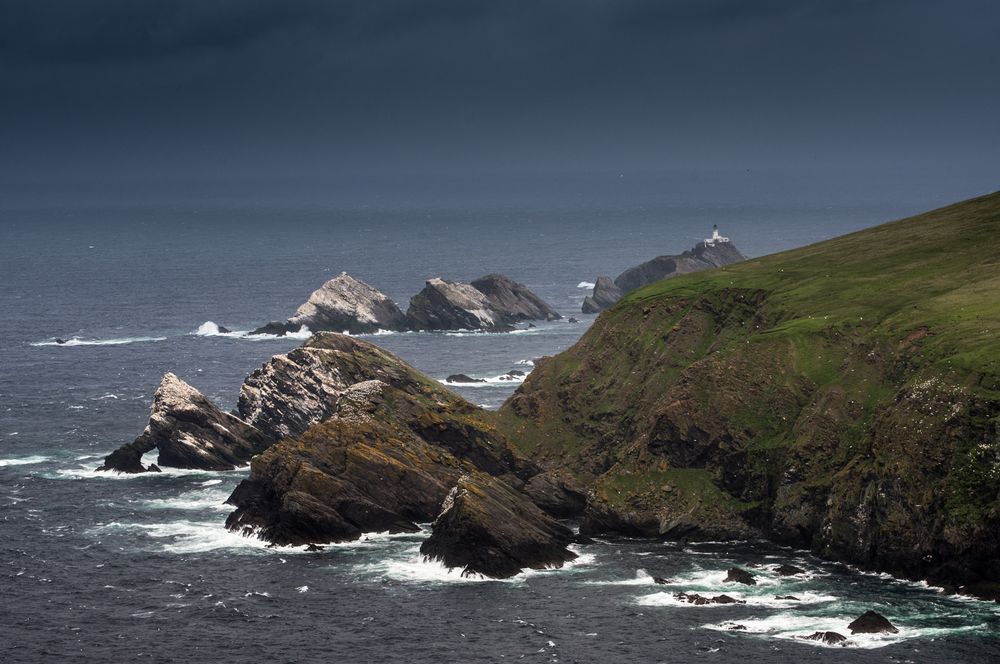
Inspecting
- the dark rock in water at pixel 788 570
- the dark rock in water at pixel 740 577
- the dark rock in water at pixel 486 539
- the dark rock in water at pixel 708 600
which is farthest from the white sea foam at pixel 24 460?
the dark rock in water at pixel 788 570

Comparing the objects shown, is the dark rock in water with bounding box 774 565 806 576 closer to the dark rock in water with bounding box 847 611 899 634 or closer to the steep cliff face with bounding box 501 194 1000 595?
the steep cliff face with bounding box 501 194 1000 595

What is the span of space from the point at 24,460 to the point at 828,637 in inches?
4002

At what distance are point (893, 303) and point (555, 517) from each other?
4269 centimetres

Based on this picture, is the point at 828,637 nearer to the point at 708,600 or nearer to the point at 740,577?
the point at 708,600

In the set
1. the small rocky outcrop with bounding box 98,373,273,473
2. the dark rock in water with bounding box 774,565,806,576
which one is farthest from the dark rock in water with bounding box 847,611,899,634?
the small rocky outcrop with bounding box 98,373,273,473

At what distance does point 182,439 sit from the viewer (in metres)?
169

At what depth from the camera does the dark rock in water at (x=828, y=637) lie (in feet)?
357

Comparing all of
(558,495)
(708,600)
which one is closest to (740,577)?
(708,600)

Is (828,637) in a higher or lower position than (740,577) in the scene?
lower

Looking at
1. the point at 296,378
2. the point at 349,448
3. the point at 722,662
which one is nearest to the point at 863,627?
the point at 722,662

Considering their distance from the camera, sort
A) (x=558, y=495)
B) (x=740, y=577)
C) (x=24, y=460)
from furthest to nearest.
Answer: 1. (x=24, y=460)
2. (x=558, y=495)
3. (x=740, y=577)

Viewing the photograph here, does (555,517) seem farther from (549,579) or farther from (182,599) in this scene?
(182,599)

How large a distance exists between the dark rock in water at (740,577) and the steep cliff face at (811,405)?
11036mm

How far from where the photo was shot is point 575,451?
16425cm
